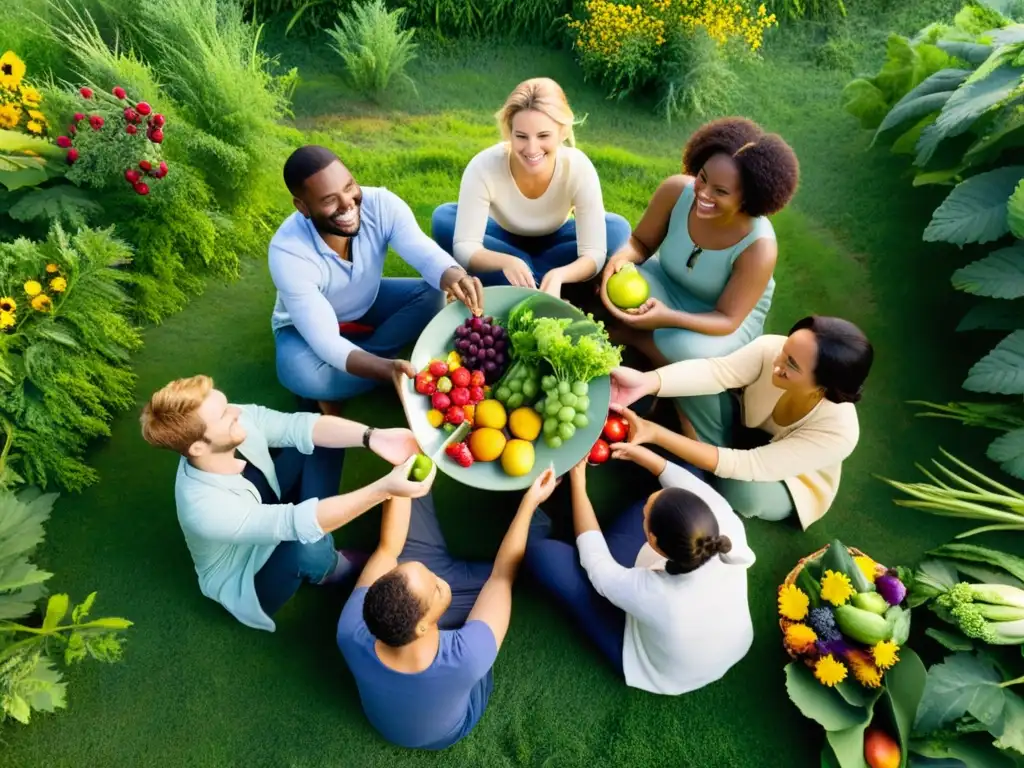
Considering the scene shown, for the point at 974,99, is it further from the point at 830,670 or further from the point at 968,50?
the point at 830,670

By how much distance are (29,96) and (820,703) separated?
487 centimetres

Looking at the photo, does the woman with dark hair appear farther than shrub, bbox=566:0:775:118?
No

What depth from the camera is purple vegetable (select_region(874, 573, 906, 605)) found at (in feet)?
9.66

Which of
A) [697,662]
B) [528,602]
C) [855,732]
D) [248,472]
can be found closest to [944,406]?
[855,732]

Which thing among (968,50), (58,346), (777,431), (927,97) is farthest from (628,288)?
(58,346)

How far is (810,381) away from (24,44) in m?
5.10

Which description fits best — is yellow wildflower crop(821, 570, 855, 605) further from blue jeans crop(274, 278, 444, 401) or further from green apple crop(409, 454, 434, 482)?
blue jeans crop(274, 278, 444, 401)

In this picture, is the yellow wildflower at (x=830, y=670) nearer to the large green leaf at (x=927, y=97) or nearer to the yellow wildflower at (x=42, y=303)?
the large green leaf at (x=927, y=97)

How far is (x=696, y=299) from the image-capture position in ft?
11.9

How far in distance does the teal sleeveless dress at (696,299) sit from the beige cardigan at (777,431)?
0.51ft

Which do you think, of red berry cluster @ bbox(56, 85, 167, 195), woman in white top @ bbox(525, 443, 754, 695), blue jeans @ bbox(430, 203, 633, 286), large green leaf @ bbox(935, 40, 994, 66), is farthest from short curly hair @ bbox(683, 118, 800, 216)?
red berry cluster @ bbox(56, 85, 167, 195)

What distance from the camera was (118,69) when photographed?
388 centimetres

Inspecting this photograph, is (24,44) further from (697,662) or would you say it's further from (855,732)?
(855,732)

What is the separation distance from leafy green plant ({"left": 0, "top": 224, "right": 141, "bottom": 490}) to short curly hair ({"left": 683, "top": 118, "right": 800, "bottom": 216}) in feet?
10.1
